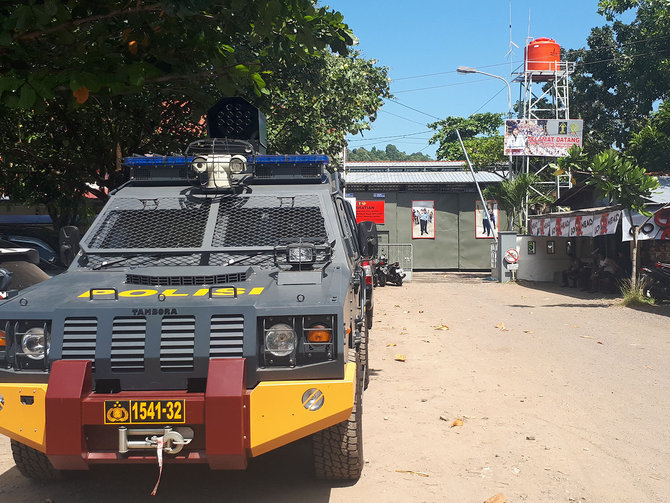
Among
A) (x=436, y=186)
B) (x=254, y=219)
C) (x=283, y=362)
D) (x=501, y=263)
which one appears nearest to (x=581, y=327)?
(x=254, y=219)

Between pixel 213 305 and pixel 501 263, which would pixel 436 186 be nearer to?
pixel 501 263

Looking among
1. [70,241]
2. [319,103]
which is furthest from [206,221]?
[319,103]

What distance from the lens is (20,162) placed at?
35.1 feet

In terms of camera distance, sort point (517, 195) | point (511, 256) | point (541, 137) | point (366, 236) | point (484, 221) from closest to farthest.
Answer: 1. point (366, 236)
2. point (511, 256)
3. point (517, 195)
4. point (541, 137)
5. point (484, 221)

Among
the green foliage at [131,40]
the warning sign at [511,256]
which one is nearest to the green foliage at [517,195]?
the warning sign at [511,256]

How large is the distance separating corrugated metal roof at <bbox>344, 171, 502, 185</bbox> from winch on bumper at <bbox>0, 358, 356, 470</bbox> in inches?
1117

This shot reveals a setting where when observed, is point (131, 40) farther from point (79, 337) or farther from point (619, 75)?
point (619, 75)

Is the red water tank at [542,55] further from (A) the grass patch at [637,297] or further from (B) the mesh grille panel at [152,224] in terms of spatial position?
(B) the mesh grille panel at [152,224]

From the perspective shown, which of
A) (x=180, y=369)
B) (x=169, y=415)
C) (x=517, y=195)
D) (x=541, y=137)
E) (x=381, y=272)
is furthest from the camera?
(x=541, y=137)

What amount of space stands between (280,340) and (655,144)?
2232 centimetres

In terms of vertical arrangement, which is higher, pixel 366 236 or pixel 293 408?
pixel 366 236

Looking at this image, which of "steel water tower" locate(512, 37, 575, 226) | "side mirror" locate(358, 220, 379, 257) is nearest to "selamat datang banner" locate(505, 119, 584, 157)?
"steel water tower" locate(512, 37, 575, 226)

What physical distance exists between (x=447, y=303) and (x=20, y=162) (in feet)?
35.9

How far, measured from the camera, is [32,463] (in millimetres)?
4836
